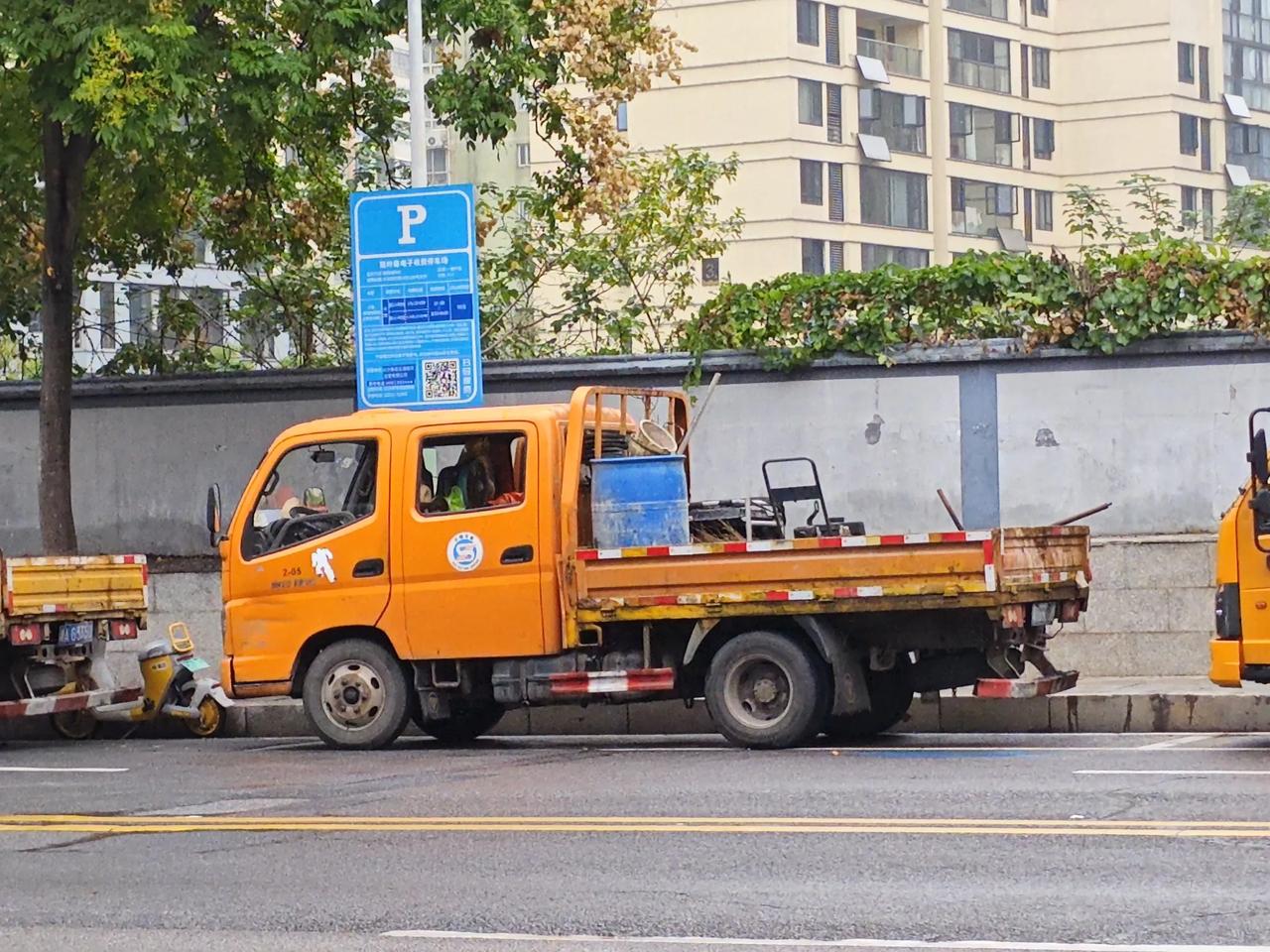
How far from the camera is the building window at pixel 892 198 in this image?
50.2 metres

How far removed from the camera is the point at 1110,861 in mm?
8820

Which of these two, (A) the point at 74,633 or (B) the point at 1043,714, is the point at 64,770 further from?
(B) the point at 1043,714

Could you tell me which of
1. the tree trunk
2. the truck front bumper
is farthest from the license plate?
the truck front bumper

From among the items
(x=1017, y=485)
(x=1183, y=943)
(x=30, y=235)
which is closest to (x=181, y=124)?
(x=30, y=235)

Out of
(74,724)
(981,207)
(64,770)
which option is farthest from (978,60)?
(64,770)

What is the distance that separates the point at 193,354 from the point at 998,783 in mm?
13009

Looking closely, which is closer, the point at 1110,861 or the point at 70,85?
the point at 1110,861

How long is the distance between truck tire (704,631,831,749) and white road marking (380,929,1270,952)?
6284 mm

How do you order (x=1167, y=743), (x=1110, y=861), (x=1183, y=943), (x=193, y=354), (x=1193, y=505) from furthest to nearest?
(x=193, y=354) < (x=1193, y=505) < (x=1167, y=743) < (x=1110, y=861) < (x=1183, y=943)

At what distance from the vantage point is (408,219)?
1827cm

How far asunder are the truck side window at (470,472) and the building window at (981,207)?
39.0 metres

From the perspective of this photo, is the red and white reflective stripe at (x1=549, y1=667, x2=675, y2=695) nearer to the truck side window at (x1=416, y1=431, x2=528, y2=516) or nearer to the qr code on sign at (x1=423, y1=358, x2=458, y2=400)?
the truck side window at (x1=416, y1=431, x2=528, y2=516)

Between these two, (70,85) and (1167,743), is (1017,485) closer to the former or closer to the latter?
(1167,743)

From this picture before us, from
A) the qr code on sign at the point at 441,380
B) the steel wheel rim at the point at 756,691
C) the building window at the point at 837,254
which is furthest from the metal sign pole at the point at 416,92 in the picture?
the building window at the point at 837,254
